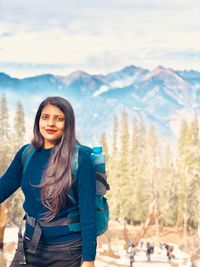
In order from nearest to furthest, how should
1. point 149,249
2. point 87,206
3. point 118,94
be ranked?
point 87,206, point 149,249, point 118,94

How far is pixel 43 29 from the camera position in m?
4.05

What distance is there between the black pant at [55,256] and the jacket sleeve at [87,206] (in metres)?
0.06

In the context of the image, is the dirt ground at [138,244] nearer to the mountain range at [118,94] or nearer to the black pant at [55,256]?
the mountain range at [118,94]

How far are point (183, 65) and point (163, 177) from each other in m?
0.75

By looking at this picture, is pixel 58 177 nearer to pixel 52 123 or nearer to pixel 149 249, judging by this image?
pixel 52 123

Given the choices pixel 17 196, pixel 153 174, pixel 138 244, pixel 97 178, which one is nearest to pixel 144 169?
pixel 153 174

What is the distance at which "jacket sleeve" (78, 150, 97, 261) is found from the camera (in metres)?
1.40

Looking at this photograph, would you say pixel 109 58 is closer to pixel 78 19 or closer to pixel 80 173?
pixel 78 19

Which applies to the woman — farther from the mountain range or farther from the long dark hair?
the mountain range

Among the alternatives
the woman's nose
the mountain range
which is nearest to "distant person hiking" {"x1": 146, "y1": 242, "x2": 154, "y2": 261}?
the mountain range

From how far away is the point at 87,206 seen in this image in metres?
1.41

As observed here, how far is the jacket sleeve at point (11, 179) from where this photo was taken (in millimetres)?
1478

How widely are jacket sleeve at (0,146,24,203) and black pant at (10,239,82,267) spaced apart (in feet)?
0.42

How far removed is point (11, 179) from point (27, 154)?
0.24ft
